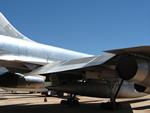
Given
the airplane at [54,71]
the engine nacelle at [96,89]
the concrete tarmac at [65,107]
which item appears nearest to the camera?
the airplane at [54,71]

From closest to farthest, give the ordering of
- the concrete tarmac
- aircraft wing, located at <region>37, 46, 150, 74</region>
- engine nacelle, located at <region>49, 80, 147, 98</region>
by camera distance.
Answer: aircraft wing, located at <region>37, 46, 150, 74</region> < the concrete tarmac < engine nacelle, located at <region>49, 80, 147, 98</region>

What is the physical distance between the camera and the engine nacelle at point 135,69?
31.3 feet

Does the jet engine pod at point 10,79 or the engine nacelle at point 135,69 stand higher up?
the jet engine pod at point 10,79

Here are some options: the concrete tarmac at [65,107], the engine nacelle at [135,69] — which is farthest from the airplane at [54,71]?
the engine nacelle at [135,69]

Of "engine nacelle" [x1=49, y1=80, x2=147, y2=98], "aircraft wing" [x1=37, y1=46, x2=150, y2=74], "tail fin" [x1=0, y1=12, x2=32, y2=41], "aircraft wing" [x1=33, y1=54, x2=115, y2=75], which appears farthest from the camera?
"tail fin" [x1=0, y1=12, x2=32, y2=41]

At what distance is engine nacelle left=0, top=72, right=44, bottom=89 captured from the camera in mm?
16578

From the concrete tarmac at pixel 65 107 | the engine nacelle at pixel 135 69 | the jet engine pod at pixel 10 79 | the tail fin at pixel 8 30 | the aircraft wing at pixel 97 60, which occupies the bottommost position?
the concrete tarmac at pixel 65 107

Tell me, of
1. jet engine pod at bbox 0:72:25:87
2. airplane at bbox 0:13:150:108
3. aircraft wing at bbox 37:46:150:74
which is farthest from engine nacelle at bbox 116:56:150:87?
jet engine pod at bbox 0:72:25:87

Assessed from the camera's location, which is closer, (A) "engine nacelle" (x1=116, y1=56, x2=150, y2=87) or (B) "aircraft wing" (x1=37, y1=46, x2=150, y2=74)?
(B) "aircraft wing" (x1=37, y1=46, x2=150, y2=74)

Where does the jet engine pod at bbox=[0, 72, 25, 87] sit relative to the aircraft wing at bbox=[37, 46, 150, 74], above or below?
above

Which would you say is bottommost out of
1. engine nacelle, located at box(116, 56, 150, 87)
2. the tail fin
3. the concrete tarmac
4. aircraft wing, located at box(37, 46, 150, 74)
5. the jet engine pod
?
the concrete tarmac

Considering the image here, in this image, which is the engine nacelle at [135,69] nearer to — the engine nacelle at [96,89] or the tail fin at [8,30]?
the engine nacelle at [96,89]

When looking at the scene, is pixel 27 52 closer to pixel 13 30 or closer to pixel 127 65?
pixel 13 30

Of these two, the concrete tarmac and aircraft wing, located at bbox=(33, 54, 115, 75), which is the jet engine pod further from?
aircraft wing, located at bbox=(33, 54, 115, 75)
